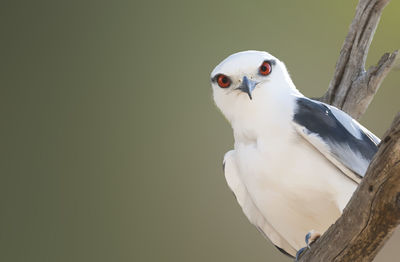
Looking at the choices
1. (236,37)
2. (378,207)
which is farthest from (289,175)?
(236,37)

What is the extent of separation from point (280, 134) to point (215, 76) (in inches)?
15.1

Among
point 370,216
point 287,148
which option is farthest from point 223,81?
point 370,216

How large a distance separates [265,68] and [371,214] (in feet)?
3.35

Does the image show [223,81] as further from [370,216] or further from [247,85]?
[370,216]

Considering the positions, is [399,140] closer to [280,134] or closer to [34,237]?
[280,134]

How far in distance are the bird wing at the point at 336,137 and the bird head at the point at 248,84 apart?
149 millimetres

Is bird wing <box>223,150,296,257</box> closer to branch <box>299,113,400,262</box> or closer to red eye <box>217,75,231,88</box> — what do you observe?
red eye <box>217,75,231,88</box>

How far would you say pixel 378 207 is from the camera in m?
1.57

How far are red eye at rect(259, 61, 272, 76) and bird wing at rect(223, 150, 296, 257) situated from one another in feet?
1.08

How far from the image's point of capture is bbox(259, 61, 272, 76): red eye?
2.49m

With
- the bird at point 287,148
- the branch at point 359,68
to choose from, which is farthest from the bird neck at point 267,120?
the branch at point 359,68

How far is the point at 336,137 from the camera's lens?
2268mm

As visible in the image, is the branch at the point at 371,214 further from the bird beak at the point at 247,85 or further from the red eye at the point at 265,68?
the red eye at the point at 265,68

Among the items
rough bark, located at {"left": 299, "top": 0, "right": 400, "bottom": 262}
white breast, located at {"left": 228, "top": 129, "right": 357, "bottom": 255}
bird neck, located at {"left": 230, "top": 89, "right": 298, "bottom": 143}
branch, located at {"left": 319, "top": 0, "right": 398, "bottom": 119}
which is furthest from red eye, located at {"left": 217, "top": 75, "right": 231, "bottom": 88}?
rough bark, located at {"left": 299, "top": 0, "right": 400, "bottom": 262}
